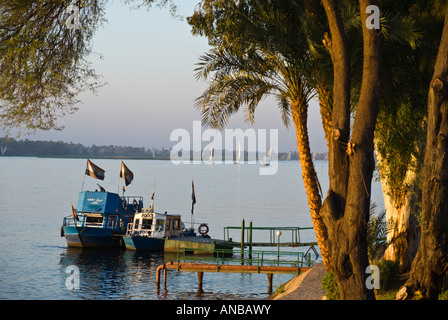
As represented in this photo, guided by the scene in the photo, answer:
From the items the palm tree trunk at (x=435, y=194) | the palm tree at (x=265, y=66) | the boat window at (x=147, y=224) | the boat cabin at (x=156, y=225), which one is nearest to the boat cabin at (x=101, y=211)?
the boat cabin at (x=156, y=225)

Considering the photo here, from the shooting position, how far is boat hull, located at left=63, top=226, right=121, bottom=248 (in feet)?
179

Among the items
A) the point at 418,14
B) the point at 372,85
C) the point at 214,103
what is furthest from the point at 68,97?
the point at 418,14

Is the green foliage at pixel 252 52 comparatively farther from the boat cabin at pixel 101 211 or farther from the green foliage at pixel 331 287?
the boat cabin at pixel 101 211

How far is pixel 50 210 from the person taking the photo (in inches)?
3834

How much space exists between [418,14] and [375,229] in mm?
7212

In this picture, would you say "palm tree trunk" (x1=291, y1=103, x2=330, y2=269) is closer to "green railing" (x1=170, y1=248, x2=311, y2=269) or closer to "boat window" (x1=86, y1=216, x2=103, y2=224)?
"green railing" (x1=170, y1=248, x2=311, y2=269)

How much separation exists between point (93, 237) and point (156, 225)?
6.08 m

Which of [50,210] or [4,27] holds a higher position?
[4,27]

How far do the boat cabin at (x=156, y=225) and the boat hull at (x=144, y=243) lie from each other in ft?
1.87

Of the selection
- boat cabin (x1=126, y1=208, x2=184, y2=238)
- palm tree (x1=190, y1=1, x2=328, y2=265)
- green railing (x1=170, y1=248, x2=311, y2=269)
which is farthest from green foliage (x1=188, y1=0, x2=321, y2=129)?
boat cabin (x1=126, y1=208, x2=184, y2=238)

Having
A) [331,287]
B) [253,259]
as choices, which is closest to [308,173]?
[331,287]

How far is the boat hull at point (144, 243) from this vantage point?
5181cm

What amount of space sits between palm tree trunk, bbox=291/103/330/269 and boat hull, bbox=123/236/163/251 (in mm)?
29828
